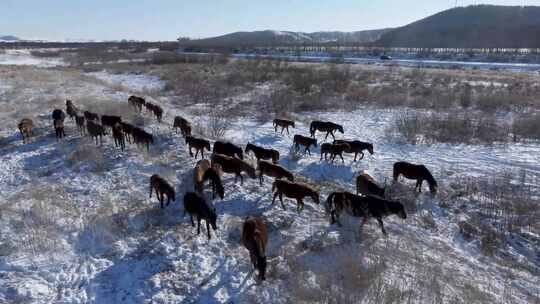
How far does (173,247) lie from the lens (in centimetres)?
823

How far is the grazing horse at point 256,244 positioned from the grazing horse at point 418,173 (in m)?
6.04

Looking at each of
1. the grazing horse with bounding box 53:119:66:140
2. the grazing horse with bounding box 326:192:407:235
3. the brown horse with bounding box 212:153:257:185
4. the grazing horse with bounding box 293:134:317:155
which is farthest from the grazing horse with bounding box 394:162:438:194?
the grazing horse with bounding box 53:119:66:140

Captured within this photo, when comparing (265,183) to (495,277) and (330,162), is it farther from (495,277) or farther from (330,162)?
(495,277)

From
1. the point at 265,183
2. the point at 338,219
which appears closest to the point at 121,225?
the point at 265,183

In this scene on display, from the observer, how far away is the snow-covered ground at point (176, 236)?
279 inches

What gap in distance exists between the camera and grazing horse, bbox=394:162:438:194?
11.4 metres

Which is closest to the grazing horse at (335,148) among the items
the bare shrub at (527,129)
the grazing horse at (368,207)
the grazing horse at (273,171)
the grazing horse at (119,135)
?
the grazing horse at (273,171)

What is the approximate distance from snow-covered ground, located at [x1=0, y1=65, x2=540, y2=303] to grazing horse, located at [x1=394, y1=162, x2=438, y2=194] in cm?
34

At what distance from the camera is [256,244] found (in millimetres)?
7250

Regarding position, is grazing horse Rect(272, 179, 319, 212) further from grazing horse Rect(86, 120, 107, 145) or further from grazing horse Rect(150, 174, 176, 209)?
grazing horse Rect(86, 120, 107, 145)

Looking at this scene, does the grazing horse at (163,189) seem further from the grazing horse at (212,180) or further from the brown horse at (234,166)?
the brown horse at (234,166)

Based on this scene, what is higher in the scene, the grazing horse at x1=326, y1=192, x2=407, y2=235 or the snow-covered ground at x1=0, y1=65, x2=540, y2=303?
the grazing horse at x1=326, y1=192, x2=407, y2=235

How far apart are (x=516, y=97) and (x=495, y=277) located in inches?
841

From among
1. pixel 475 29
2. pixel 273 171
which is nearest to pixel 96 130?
pixel 273 171
